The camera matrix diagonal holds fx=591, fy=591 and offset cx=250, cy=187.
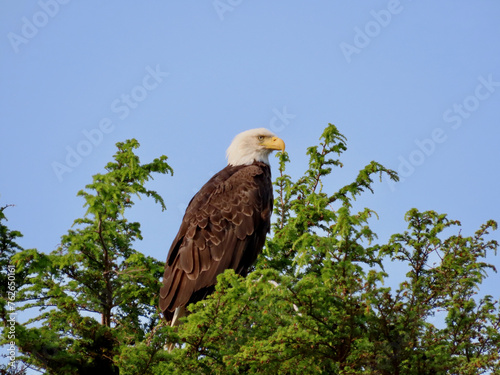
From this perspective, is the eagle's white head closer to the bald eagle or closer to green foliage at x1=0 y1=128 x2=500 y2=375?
the bald eagle

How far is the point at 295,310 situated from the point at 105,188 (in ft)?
6.09

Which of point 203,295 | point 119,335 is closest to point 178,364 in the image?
point 119,335

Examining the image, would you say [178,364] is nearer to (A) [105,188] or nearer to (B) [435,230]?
(A) [105,188]

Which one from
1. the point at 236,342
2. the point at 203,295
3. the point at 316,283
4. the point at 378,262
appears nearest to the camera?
the point at 316,283

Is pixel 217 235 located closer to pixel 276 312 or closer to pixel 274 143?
pixel 274 143

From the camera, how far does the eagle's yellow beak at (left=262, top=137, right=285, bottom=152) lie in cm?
947

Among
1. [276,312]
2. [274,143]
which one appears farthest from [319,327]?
[274,143]

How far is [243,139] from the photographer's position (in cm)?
967

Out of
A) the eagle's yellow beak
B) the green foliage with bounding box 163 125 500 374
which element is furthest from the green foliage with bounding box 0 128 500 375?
the eagle's yellow beak

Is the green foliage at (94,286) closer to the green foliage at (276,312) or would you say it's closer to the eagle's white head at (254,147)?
the green foliage at (276,312)

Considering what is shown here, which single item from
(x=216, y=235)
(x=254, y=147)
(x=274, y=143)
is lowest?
(x=216, y=235)

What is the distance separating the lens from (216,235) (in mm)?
8141

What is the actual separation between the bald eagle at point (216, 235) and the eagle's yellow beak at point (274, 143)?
0.80 metres

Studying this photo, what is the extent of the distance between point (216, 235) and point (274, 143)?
2.13 m
